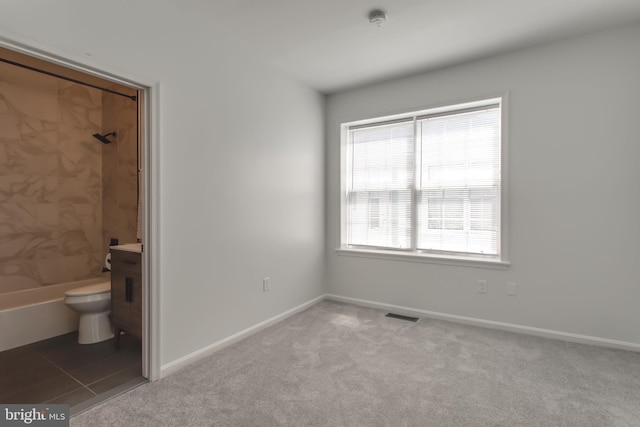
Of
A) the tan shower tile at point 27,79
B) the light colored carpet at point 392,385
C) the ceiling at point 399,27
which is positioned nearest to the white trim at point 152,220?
the light colored carpet at point 392,385

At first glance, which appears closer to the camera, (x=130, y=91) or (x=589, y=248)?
(x=589, y=248)

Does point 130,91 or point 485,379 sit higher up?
point 130,91

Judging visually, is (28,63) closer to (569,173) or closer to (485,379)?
(485,379)

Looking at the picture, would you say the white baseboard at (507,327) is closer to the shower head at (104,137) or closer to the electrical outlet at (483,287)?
the electrical outlet at (483,287)

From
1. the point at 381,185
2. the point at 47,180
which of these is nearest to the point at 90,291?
the point at 47,180

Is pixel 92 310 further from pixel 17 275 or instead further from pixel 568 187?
pixel 568 187

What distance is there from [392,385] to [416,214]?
1.98m

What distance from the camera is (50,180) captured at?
12.2ft

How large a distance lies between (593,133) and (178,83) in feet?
11.1

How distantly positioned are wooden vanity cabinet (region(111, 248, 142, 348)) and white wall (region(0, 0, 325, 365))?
A: 0.34 metres

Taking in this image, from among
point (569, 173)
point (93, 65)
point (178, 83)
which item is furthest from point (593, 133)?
point (93, 65)

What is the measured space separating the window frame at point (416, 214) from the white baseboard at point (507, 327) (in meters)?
0.55

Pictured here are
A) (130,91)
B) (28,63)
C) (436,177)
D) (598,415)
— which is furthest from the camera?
(130,91)

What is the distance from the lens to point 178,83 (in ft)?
7.97
